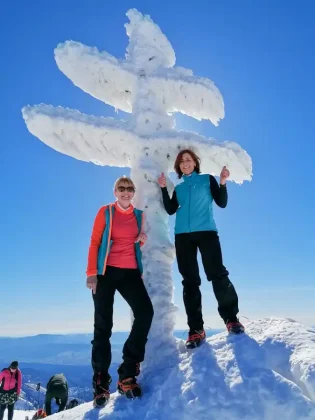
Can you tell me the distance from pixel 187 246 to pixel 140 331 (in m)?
1.48

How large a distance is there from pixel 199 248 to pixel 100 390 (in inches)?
94.8

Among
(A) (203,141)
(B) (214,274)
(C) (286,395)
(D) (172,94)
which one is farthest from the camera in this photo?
(D) (172,94)

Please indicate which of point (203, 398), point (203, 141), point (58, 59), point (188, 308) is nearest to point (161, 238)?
point (188, 308)

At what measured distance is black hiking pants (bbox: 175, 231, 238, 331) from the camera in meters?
6.07

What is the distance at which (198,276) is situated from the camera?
6.30m

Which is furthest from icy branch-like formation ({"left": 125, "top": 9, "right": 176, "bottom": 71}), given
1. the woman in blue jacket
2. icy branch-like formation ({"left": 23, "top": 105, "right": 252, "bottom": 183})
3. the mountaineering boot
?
the mountaineering boot

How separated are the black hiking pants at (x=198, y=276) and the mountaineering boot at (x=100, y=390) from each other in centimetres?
153

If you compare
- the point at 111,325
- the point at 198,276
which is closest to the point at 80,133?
the point at 198,276

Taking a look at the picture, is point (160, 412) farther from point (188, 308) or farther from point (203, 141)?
point (203, 141)

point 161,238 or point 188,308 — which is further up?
point 161,238

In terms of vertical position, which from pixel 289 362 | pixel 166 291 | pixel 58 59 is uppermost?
pixel 58 59

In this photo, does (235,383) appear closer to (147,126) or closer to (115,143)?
(115,143)

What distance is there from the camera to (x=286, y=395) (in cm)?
464

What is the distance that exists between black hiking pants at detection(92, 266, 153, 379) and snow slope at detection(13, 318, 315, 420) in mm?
444
